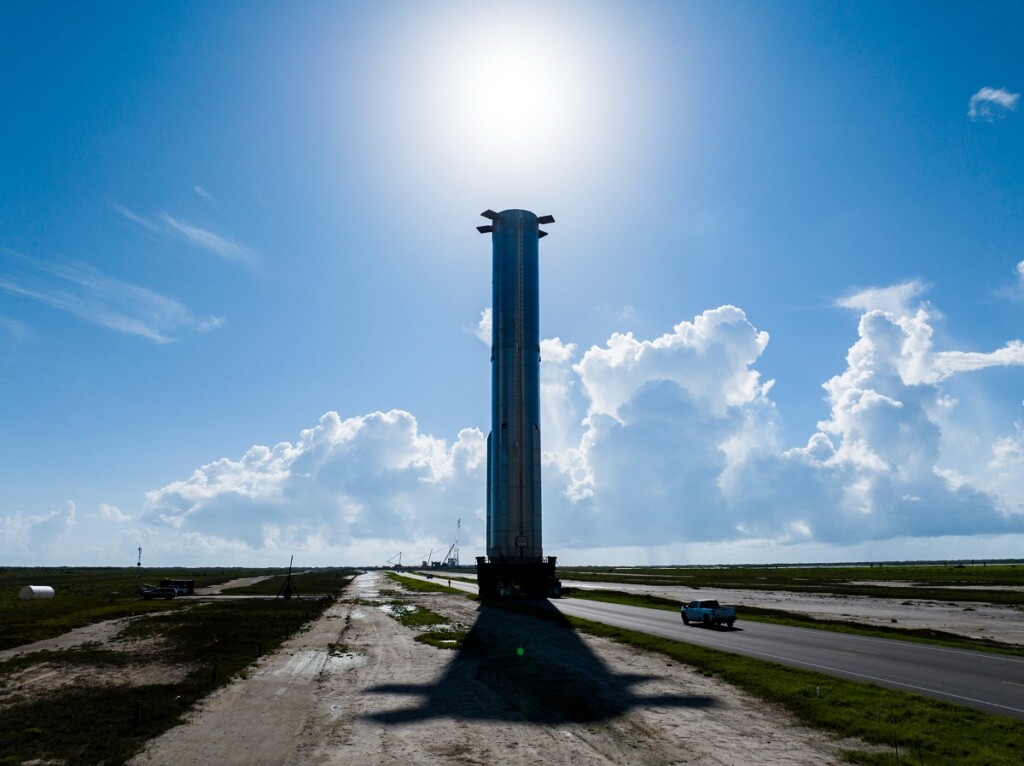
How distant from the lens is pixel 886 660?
107 ft

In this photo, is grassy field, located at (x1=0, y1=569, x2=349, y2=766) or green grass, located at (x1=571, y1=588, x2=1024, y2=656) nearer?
grassy field, located at (x1=0, y1=569, x2=349, y2=766)

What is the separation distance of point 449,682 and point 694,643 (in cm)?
1649

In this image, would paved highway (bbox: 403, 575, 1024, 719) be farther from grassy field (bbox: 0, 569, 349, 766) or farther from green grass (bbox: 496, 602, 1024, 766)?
grassy field (bbox: 0, 569, 349, 766)

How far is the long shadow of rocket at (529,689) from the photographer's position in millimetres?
23655

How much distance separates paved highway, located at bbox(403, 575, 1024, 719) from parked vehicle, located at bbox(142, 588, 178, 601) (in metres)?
65.9

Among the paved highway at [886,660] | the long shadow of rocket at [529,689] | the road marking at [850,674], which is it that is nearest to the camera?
the road marking at [850,674]

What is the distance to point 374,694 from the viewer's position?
2742 centimetres

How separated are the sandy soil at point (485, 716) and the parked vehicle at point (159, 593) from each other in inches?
2477

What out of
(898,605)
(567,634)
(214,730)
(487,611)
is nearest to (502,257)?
(487,611)

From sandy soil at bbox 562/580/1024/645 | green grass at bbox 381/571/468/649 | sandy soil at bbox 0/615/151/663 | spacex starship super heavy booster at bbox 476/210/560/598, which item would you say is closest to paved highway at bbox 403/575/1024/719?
sandy soil at bbox 562/580/1024/645

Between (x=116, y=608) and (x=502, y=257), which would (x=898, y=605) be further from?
(x=116, y=608)

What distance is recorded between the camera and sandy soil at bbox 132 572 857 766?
61.6 feet

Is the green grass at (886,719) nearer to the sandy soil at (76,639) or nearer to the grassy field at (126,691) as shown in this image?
the grassy field at (126,691)

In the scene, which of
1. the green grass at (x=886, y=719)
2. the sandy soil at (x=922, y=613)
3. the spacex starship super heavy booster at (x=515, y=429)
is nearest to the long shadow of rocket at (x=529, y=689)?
the green grass at (x=886, y=719)
